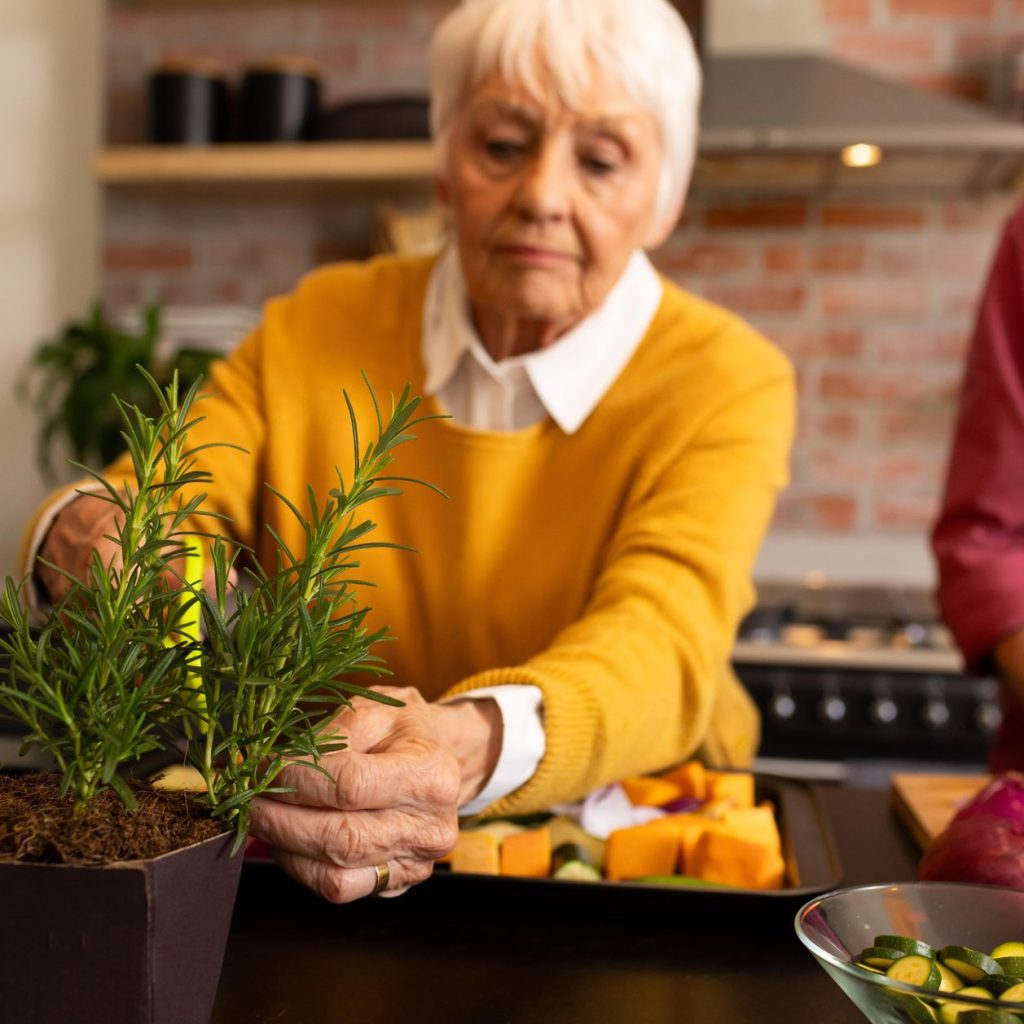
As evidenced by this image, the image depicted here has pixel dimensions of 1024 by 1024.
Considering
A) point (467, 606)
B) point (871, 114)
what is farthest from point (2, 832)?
point (871, 114)

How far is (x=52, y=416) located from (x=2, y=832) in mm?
2735

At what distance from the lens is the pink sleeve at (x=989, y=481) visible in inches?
55.2

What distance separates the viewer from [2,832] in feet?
1.48

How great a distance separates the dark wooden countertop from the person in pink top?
745 millimetres

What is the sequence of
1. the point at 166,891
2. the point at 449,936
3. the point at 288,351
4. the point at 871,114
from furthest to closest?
1. the point at 871,114
2. the point at 288,351
3. the point at 449,936
4. the point at 166,891

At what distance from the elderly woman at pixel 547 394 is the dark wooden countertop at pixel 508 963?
0.32 m

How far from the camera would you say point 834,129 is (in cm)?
263

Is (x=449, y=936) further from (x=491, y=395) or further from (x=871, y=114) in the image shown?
(x=871, y=114)

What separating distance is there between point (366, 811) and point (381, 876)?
0.04 m

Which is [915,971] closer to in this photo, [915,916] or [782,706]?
[915,916]

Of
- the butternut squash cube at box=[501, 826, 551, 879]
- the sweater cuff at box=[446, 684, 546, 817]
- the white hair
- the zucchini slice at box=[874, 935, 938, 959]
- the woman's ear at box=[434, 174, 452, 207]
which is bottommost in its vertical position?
the butternut squash cube at box=[501, 826, 551, 879]

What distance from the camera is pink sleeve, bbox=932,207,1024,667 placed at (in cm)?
140

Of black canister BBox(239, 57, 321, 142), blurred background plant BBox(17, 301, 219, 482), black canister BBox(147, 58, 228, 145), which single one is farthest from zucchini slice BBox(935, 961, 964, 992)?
black canister BBox(147, 58, 228, 145)

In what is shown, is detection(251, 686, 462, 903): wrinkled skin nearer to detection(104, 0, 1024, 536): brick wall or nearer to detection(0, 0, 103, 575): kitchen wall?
detection(104, 0, 1024, 536): brick wall
